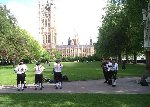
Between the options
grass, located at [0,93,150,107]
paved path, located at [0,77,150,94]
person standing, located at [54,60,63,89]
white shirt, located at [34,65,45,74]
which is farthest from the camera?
person standing, located at [54,60,63,89]

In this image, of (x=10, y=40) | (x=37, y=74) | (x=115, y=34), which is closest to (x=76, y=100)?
(x=37, y=74)

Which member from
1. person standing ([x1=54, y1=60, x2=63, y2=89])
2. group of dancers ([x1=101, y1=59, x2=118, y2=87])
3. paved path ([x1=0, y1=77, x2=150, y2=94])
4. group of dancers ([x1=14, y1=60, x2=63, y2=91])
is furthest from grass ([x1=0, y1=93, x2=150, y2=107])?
group of dancers ([x1=101, y1=59, x2=118, y2=87])

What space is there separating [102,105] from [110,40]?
2556 inches

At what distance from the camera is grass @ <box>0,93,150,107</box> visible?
1791 centimetres

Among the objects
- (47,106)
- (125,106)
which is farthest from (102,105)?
(47,106)

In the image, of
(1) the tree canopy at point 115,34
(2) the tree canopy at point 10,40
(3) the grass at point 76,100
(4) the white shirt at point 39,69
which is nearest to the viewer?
(3) the grass at point 76,100

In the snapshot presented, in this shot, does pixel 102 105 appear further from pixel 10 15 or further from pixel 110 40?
pixel 110 40

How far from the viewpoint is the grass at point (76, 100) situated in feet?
58.7

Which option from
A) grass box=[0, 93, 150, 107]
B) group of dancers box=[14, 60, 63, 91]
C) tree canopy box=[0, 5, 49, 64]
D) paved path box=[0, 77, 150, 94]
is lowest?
grass box=[0, 93, 150, 107]

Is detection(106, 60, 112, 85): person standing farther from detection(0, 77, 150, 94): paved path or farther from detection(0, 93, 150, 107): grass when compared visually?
detection(0, 93, 150, 107): grass

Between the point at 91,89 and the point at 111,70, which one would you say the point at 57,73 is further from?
the point at 111,70

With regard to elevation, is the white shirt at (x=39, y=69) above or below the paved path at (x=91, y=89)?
above

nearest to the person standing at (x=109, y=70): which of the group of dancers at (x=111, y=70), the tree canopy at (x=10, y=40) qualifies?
the group of dancers at (x=111, y=70)

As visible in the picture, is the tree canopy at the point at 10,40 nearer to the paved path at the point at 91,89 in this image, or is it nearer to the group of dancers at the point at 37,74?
the paved path at the point at 91,89
